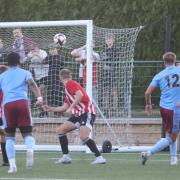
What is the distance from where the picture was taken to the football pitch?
13.8m

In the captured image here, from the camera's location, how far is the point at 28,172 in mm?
14664

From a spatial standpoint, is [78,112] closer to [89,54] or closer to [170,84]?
[170,84]

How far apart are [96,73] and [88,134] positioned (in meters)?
3.99

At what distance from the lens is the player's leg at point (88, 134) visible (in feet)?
53.5

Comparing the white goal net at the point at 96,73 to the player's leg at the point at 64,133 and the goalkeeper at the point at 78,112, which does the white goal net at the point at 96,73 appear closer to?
the player's leg at the point at 64,133

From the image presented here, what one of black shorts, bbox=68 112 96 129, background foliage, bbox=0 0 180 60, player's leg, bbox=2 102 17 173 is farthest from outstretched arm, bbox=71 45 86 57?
background foliage, bbox=0 0 180 60

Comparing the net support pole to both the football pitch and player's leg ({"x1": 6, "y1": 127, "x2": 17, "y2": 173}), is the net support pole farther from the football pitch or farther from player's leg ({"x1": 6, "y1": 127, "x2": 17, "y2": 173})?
player's leg ({"x1": 6, "y1": 127, "x2": 17, "y2": 173})

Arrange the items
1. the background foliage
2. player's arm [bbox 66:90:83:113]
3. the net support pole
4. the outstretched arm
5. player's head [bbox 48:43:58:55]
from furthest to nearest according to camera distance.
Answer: the background foliage → player's head [bbox 48:43:58:55] → the outstretched arm → the net support pole → player's arm [bbox 66:90:83:113]

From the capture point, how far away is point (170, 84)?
15984mm

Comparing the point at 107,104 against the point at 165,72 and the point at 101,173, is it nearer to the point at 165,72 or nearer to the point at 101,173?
the point at 165,72

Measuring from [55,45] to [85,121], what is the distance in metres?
4.45

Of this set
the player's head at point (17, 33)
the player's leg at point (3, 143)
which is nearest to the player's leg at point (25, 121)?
the player's leg at point (3, 143)

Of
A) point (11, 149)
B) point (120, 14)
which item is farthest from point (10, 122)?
point (120, 14)

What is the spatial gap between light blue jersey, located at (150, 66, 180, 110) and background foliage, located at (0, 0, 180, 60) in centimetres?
1360
